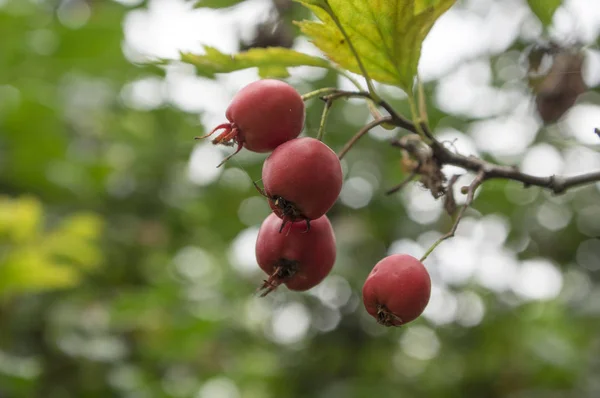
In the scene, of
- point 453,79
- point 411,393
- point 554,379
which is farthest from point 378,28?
point 554,379

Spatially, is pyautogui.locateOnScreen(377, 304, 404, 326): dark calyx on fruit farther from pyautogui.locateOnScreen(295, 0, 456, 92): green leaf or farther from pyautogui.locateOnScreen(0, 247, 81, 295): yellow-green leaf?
pyautogui.locateOnScreen(0, 247, 81, 295): yellow-green leaf

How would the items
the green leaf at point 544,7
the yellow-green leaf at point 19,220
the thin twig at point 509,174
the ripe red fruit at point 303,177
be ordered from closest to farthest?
the ripe red fruit at point 303,177
the thin twig at point 509,174
the green leaf at point 544,7
the yellow-green leaf at point 19,220

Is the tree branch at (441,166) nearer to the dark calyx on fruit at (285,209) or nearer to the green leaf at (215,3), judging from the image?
the dark calyx on fruit at (285,209)

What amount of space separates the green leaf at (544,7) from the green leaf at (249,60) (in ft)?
1.83

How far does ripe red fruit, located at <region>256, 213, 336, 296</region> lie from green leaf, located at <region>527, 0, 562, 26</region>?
71 cm

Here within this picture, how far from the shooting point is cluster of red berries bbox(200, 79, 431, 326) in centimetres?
100

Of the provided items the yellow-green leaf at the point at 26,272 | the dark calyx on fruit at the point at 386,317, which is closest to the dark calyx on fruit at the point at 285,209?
the dark calyx on fruit at the point at 386,317

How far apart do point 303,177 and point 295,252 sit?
0.59 ft

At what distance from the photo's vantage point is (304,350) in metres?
3.14

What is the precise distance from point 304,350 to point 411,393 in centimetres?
56

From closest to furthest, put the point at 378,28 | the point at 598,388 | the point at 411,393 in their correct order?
the point at 378,28 < the point at 598,388 < the point at 411,393

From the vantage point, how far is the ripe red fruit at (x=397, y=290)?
1.06 m

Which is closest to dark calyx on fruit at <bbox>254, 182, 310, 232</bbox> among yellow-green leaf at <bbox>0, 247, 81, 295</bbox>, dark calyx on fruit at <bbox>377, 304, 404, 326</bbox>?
dark calyx on fruit at <bbox>377, 304, 404, 326</bbox>

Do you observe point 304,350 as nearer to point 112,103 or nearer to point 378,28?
point 112,103
